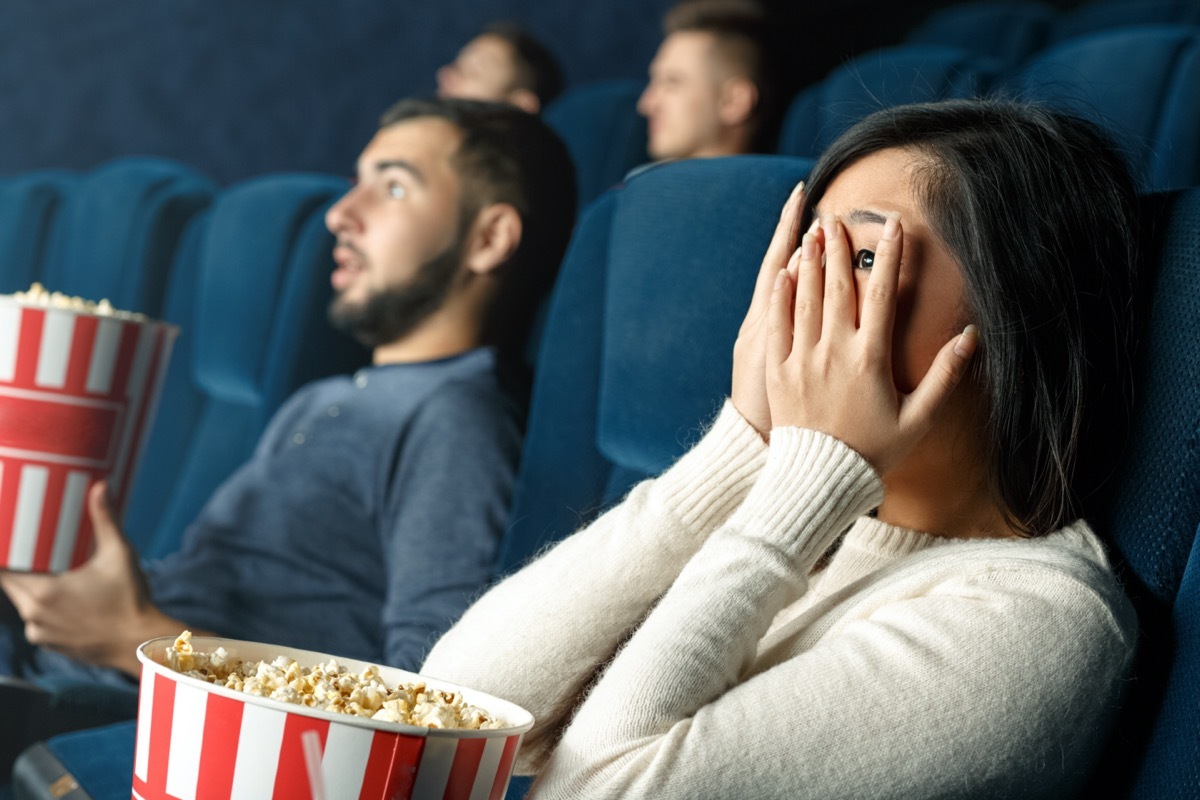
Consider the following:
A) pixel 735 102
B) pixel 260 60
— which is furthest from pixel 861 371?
pixel 260 60

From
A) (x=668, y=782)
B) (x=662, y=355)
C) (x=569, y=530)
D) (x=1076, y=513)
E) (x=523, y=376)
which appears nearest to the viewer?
(x=668, y=782)

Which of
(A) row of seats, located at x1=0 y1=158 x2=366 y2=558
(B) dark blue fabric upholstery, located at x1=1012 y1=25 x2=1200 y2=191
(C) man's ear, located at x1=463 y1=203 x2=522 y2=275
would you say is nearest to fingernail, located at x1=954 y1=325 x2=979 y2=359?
(C) man's ear, located at x1=463 y1=203 x2=522 y2=275

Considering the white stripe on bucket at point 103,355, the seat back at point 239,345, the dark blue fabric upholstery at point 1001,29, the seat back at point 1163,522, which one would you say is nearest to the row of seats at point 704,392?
the seat back at point 1163,522

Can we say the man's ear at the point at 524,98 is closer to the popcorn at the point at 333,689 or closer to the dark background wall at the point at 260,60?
the dark background wall at the point at 260,60

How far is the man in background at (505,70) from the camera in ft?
9.01

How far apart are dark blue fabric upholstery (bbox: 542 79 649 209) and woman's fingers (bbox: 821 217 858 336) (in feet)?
5.69

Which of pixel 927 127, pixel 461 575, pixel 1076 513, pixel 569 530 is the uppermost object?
pixel 927 127

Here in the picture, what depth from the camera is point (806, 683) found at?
569 millimetres

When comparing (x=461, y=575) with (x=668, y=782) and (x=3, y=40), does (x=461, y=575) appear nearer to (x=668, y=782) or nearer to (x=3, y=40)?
(x=668, y=782)

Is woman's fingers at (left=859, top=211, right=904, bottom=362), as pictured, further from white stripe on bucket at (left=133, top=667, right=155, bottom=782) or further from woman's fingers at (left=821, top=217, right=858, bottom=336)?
white stripe on bucket at (left=133, top=667, right=155, bottom=782)

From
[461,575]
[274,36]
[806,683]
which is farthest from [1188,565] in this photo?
[274,36]

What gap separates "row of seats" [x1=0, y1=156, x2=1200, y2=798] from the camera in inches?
24.6

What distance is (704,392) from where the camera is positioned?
35.9 inches

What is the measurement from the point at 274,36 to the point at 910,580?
2.45 meters
